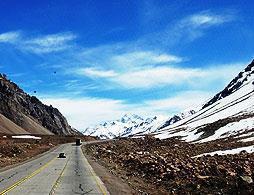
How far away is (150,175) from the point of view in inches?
1244

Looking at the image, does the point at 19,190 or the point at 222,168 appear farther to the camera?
the point at 222,168

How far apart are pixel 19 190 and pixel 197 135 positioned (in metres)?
96.6

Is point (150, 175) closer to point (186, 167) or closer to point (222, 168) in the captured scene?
point (186, 167)

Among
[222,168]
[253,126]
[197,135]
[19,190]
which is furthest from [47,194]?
[197,135]

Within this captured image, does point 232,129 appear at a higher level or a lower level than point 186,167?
higher

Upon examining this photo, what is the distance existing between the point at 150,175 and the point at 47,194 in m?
11.6

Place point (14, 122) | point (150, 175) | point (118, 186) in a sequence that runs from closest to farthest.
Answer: point (118, 186)
point (150, 175)
point (14, 122)

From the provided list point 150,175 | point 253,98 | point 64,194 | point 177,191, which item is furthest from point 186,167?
point 253,98

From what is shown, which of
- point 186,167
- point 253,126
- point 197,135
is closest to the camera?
point 186,167

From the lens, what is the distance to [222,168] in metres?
25.1

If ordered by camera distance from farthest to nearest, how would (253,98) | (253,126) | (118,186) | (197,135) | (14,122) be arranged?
(253,98) → (14,122) → (197,135) → (253,126) → (118,186)

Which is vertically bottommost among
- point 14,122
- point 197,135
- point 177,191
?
point 177,191

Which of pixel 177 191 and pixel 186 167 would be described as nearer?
pixel 177 191

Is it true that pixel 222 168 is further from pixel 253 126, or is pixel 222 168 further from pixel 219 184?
pixel 253 126
